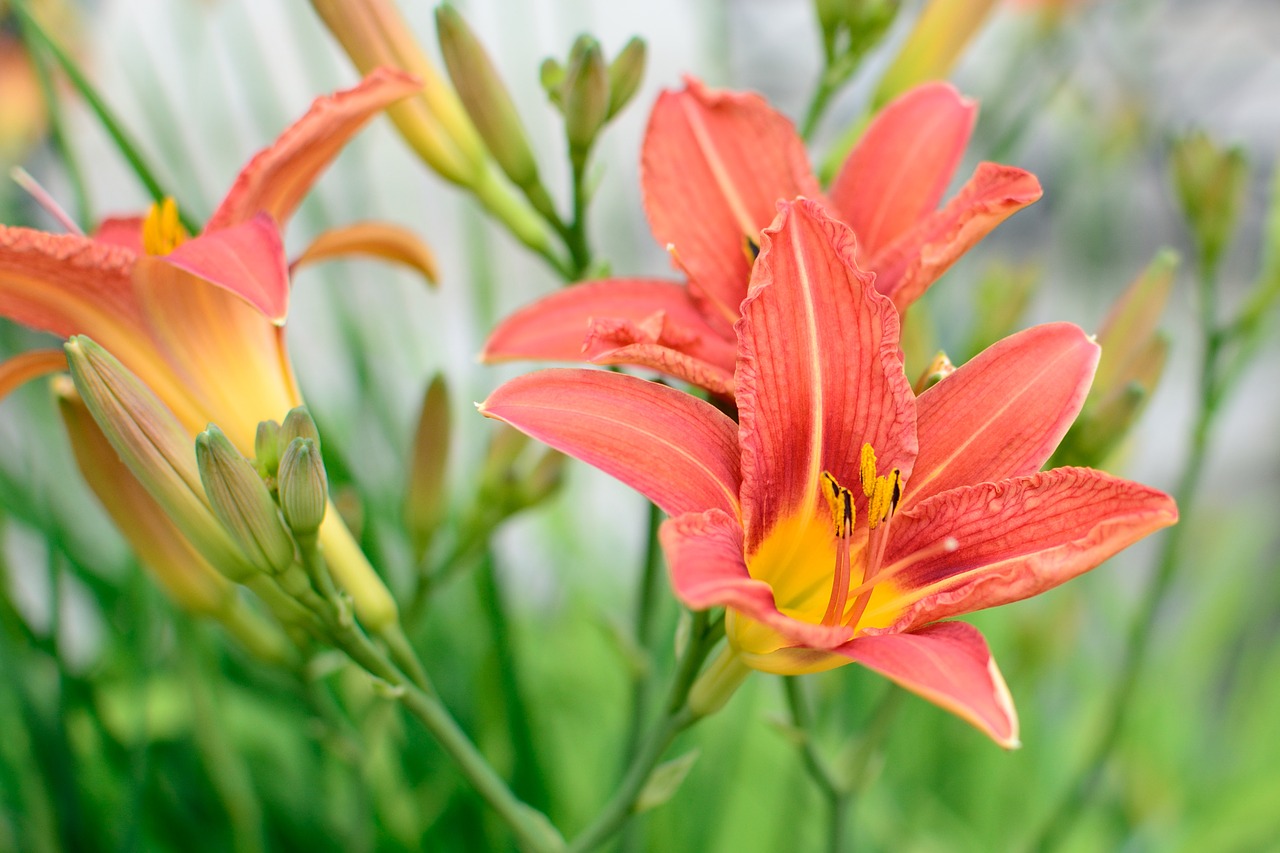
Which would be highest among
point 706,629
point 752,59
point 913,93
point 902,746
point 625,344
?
point 752,59

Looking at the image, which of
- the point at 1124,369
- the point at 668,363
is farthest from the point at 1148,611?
the point at 668,363

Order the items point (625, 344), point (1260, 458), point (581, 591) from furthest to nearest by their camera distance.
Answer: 1. point (1260, 458)
2. point (581, 591)
3. point (625, 344)

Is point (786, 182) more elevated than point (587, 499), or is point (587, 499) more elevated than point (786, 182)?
point (786, 182)

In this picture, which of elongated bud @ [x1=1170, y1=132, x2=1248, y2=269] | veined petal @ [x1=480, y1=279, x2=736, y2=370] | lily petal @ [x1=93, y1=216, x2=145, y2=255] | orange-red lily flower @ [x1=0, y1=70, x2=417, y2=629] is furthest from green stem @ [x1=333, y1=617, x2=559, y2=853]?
elongated bud @ [x1=1170, y1=132, x2=1248, y2=269]

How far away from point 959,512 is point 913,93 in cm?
21

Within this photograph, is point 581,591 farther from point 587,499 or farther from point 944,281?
point 944,281

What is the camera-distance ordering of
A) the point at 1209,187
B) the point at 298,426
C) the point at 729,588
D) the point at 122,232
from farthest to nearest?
1. the point at 1209,187
2. the point at 122,232
3. the point at 298,426
4. the point at 729,588

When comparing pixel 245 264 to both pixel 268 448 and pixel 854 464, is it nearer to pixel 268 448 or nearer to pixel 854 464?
pixel 268 448

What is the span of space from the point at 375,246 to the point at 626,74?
0.51ft

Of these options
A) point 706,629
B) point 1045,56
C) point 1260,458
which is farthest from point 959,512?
point 1260,458

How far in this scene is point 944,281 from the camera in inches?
36.3

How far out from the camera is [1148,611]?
2.01 ft

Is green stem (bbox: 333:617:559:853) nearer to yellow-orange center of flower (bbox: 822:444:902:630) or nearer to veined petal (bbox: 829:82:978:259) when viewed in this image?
yellow-orange center of flower (bbox: 822:444:902:630)

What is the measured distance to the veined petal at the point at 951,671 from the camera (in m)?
0.31
